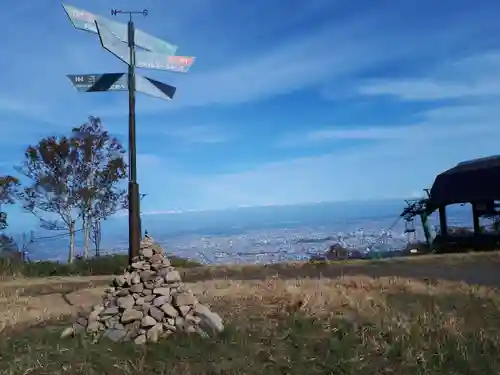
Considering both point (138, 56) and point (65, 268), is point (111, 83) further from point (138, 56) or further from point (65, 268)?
point (65, 268)

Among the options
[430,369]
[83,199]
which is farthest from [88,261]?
[430,369]

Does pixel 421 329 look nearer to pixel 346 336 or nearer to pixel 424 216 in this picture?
pixel 346 336

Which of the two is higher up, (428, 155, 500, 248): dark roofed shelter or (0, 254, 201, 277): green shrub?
(428, 155, 500, 248): dark roofed shelter

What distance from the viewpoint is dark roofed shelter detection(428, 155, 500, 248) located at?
22.5 meters

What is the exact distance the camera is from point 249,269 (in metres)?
14.0

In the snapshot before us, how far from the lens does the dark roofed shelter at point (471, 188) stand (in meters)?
22.5

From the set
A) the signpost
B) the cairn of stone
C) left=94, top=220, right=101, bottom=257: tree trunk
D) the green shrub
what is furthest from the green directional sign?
left=94, top=220, right=101, bottom=257: tree trunk

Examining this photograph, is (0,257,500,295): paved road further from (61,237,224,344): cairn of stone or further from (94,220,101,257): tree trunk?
(94,220,101,257): tree trunk

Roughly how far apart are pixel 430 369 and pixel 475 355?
2.08ft

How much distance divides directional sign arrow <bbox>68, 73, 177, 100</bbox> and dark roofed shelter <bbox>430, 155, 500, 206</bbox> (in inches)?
775

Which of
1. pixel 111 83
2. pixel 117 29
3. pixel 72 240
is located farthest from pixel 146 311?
pixel 72 240

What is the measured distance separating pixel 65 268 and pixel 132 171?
37.5 feet

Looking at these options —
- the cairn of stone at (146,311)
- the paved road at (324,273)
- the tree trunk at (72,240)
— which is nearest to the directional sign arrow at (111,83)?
the cairn of stone at (146,311)

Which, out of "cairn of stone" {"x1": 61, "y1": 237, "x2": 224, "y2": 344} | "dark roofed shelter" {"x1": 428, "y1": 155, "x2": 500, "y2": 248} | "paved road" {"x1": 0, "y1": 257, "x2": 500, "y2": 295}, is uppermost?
"dark roofed shelter" {"x1": 428, "y1": 155, "x2": 500, "y2": 248}
